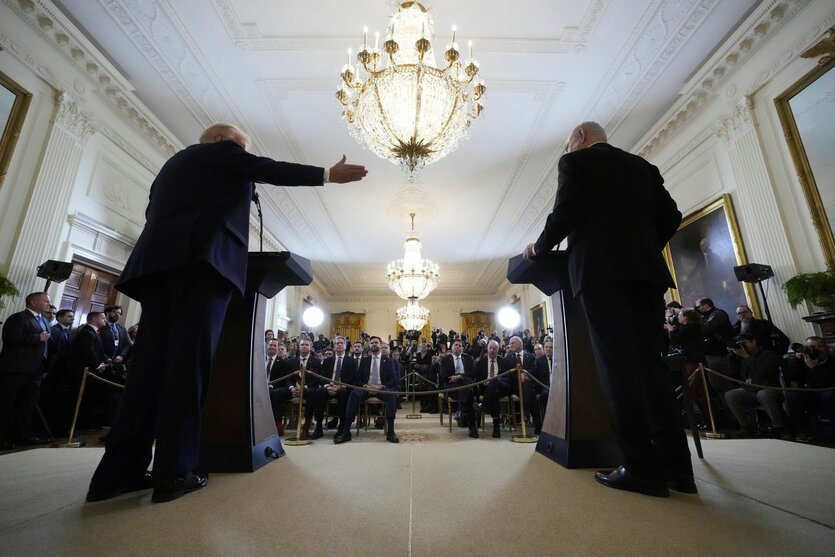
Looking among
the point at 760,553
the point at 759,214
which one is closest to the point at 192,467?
the point at 760,553

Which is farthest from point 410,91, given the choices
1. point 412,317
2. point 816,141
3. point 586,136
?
point 412,317

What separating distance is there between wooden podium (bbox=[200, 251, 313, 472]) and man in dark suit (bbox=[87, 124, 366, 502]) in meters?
0.23

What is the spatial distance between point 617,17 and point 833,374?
429cm

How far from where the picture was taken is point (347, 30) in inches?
179

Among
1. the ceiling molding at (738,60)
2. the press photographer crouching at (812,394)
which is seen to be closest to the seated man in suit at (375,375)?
the press photographer crouching at (812,394)

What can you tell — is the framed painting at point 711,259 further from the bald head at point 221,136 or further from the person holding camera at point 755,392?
the bald head at point 221,136

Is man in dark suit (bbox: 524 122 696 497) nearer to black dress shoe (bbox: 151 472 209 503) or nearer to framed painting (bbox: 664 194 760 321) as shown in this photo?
black dress shoe (bbox: 151 472 209 503)

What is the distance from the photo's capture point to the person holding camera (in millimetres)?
3595

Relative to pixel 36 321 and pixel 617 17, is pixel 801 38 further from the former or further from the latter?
pixel 36 321

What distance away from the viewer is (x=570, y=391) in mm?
1669

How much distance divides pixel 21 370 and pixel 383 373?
4.02 meters

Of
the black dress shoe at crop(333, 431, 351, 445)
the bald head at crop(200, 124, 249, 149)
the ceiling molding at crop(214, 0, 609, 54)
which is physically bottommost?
the black dress shoe at crop(333, 431, 351, 445)

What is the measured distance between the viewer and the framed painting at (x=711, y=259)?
4742 millimetres

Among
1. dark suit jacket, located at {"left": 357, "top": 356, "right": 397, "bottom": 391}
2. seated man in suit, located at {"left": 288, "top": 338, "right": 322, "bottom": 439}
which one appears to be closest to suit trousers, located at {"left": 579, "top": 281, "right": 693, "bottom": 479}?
seated man in suit, located at {"left": 288, "top": 338, "right": 322, "bottom": 439}
